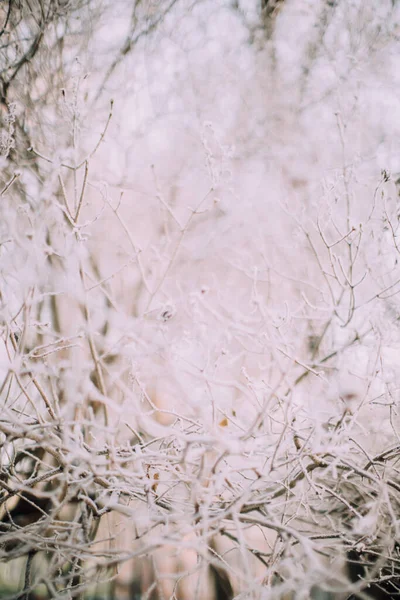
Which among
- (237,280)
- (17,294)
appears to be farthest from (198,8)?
(17,294)

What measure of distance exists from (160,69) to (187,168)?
3.84 feet

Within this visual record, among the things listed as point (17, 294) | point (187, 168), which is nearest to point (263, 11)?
point (187, 168)

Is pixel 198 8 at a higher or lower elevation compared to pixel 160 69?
higher

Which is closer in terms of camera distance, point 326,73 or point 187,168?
point 326,73

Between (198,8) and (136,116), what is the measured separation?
4.37 ft

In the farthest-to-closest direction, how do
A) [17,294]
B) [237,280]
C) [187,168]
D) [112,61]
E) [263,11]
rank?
[237,280] < [187,168] < [263,11] < [112,61] < [17,294]

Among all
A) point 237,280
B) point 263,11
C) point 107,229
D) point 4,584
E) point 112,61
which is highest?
point 263,11

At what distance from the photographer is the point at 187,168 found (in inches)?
197

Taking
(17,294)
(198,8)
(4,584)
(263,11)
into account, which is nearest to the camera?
(17,294)

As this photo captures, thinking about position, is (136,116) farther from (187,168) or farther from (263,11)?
(263,11)

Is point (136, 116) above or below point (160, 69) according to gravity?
below

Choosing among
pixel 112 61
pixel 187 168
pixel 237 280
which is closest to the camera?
pixel 112 61

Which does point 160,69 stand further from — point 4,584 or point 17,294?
point 4,584

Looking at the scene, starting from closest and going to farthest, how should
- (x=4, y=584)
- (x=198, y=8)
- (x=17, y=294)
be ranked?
(x=17, y=294) < (x=4, y=584) < (x=198, y=8)
